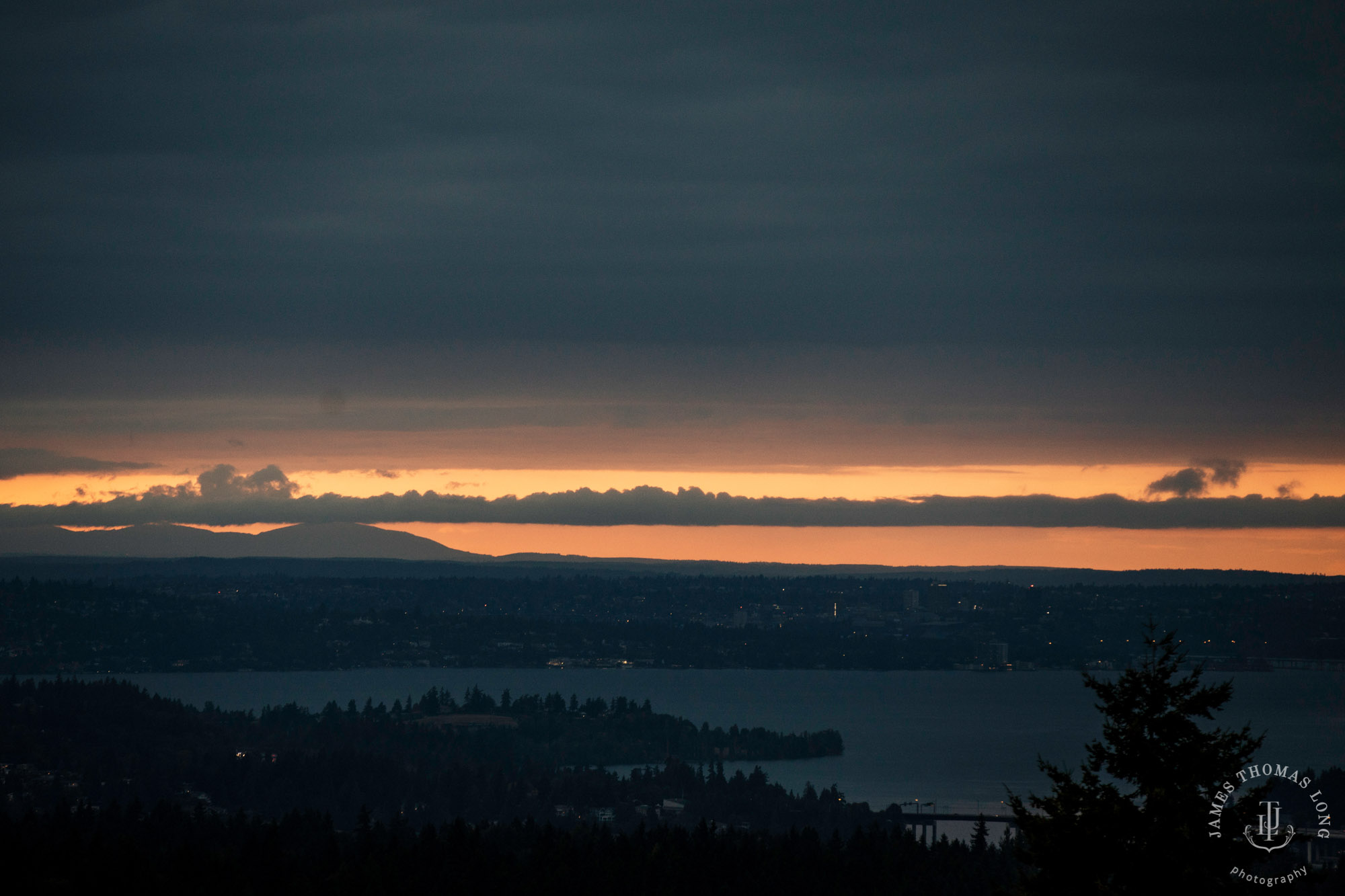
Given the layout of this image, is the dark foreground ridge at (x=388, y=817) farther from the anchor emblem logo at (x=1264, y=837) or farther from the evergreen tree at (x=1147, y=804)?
the anchor emblem logo at (x=1264, y=837)

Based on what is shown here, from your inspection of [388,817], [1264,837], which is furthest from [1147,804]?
[388,817]

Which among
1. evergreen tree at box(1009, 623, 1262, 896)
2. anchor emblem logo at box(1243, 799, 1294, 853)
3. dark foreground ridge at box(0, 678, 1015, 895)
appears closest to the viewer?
evergreen tree at box(1009, 623, 1262, 896)

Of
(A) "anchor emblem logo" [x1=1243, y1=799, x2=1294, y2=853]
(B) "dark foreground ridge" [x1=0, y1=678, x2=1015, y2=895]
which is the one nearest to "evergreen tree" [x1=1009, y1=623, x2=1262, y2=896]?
(A) "anchor emblem logo" [x1=1243, y1=799, x2=1294, y2=853]

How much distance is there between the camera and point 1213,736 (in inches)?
850

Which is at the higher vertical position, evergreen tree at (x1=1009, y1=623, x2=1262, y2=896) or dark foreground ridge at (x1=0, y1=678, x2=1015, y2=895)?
evergreen tree at (x1=1009, y1=623, x2=1262, y2=896)

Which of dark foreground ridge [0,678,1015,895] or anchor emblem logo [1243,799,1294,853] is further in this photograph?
dark foreground ridge [0,678,1015,895]

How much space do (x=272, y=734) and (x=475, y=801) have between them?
5307cm

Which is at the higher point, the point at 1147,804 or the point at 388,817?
the point at 1147,804

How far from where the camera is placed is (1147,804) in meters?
21.5

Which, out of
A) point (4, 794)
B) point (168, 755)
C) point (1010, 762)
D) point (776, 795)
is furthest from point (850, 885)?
point (1010, 762)

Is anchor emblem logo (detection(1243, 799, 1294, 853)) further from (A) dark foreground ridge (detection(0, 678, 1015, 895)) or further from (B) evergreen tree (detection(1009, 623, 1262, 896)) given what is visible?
(A) dark foreground ridge (detection(0, 678, 1015, 895))

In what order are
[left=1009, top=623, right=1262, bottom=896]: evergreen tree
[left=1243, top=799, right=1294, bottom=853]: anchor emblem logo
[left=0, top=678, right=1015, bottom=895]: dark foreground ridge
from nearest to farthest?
1. [left=1009, top=623, right=1262, bottom=896]: evergreen tree
2. [left=1243, top=799, right=1294, bottom=853]: anchor emblem logo
3. [left=0, top=678, right=1015, bottom=895]: dark foreground ridge

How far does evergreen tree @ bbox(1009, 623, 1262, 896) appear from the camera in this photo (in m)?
21.0

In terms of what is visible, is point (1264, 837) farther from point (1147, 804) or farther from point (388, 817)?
point (388, 817)
